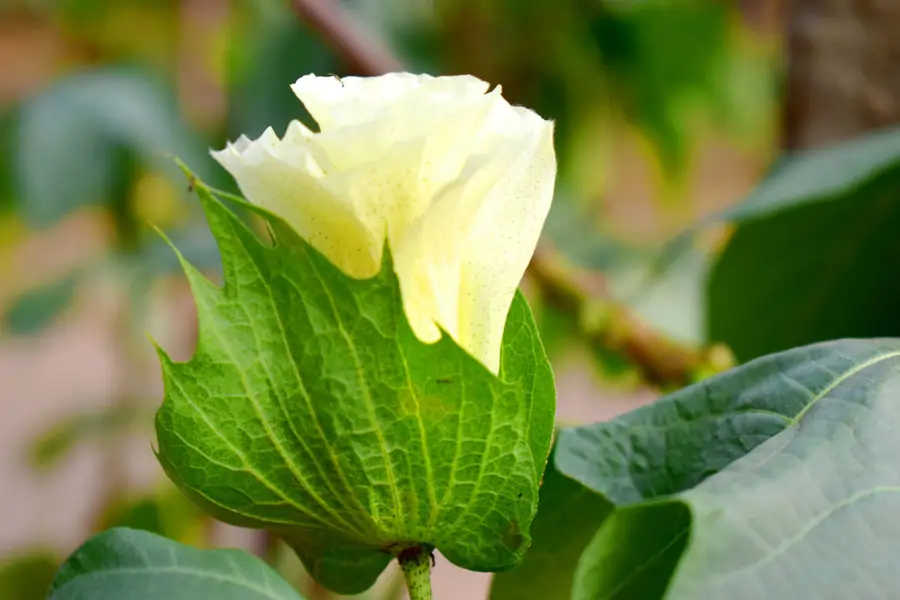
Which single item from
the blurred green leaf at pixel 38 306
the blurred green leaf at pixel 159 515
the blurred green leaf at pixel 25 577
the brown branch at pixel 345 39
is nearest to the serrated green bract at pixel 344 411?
the brown branch at pixel 345 39

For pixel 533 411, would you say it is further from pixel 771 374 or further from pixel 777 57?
pixel 777 57

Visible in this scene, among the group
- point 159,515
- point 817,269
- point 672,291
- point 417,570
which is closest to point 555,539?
point 417,570

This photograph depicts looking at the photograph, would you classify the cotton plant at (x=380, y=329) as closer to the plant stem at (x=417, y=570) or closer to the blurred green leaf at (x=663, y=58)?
the plant stem at (x=417, y=570)

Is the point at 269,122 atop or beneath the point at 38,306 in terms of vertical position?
atop

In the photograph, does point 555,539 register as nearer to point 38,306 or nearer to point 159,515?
point 159,515

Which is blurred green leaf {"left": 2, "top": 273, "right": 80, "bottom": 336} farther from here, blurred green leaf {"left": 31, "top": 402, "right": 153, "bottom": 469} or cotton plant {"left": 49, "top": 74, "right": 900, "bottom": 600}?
cotton plant {"left": 49, "top": 74, "right": 900, "bottom": 600}

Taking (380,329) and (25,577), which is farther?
(25,577)

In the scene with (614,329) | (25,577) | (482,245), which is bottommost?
(25,577)
